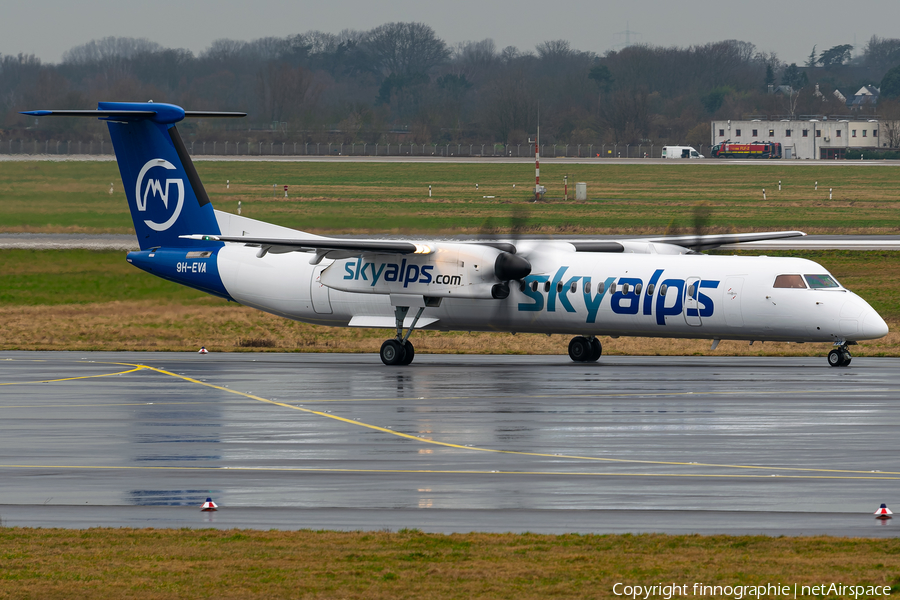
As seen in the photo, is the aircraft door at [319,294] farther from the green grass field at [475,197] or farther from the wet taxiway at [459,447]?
the green grass field at [475,197]

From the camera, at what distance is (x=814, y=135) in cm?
15100

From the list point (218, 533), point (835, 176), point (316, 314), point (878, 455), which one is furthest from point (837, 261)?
point (835, 176)

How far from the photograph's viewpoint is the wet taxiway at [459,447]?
42.5ft

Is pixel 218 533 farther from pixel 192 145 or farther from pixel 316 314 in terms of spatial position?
pixel 192 145

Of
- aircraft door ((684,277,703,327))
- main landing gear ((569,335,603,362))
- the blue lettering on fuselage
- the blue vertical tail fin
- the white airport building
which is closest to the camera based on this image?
aircraft door ((684,277,703,327))

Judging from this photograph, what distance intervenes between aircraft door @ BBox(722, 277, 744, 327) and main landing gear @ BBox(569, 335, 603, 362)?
4318 mm

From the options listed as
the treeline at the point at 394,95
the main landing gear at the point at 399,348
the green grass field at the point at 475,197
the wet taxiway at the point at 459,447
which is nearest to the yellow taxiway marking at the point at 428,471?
the wet taxiway at the point at 459,447

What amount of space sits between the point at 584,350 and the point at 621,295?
2849 mm

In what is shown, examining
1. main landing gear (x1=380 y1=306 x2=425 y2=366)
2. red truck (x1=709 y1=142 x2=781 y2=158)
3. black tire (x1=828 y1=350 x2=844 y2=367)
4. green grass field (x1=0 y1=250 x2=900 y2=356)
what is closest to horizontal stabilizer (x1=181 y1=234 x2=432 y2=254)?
main landing gear (x1=380 y1=306 x2=425 y2=366)

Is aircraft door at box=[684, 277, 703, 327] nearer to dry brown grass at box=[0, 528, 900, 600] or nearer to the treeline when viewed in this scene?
dry brown grass at box=[0, 528, 900, 600]

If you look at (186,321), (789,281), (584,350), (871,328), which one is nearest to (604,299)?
(584,350)

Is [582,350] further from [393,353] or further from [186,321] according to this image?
[186,321]

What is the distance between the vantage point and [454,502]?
44.5 feet

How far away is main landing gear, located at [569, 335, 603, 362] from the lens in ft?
100
